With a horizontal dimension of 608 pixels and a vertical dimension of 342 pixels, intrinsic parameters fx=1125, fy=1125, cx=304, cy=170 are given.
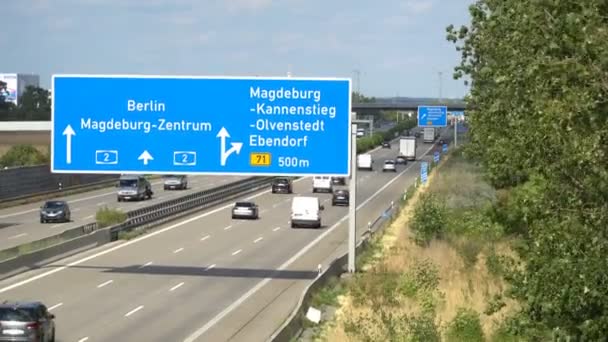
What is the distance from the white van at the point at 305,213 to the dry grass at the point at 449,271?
4.23 meters

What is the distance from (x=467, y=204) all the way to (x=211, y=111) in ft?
89.1

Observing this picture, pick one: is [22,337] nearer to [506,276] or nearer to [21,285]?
[506,276]

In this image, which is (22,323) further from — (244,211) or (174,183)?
(174,183)

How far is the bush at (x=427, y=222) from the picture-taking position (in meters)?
49.6

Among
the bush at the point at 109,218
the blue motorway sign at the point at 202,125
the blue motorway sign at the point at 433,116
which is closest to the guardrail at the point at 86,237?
the bush at the point at 109,218

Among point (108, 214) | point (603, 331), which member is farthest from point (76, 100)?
point (603, 331)

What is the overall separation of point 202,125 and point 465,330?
12.9m

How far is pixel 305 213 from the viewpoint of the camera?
6100 cm

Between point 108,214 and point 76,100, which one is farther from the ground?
point 76,100

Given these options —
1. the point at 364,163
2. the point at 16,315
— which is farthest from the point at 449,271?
the point at 364,163

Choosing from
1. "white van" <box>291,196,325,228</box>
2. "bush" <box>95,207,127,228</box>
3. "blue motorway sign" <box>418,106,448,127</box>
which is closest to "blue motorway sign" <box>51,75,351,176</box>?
"bush" <box>95,207,127,228</box>

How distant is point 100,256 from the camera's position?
45875 millimetres

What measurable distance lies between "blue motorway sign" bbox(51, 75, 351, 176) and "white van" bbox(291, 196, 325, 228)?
2485cm

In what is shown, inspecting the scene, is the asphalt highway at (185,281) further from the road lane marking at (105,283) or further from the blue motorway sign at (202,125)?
the blue motorway sign at (202,125)
